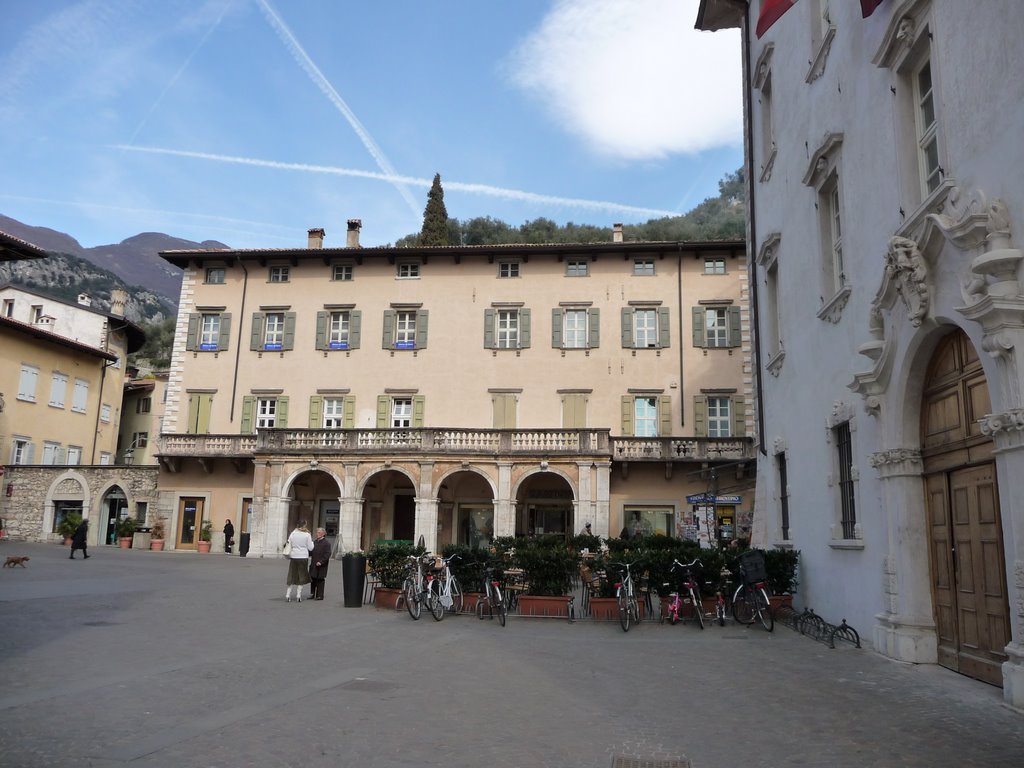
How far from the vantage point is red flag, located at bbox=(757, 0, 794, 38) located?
13018mm

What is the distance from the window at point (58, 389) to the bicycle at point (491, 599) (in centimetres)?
3608

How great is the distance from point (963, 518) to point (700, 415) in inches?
1013

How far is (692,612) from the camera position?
555 inches

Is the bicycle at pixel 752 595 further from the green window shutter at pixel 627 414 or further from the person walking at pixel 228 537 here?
the person walking at pixel 228 537

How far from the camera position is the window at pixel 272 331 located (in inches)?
1459

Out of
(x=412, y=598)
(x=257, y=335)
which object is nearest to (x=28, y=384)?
(x=257, y=335)

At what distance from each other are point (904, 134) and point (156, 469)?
35404 millimetres

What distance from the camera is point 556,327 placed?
3556cm

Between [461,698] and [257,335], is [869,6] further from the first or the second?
[257,335]

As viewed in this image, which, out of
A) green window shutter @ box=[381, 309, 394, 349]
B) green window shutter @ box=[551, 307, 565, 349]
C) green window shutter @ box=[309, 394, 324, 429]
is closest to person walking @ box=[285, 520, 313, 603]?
green window shutter @ box=[309, 394, 324, 429]

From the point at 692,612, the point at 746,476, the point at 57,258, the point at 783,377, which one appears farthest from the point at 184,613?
the point at 57,258

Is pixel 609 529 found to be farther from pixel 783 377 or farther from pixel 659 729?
pixel 659 729

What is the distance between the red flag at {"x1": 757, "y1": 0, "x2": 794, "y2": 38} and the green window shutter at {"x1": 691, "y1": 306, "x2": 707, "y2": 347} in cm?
2089

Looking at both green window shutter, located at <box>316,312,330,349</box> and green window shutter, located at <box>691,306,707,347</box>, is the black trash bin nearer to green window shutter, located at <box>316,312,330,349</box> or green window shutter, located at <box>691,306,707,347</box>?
green window shutter, located at <box>316,312,330,349</box>
